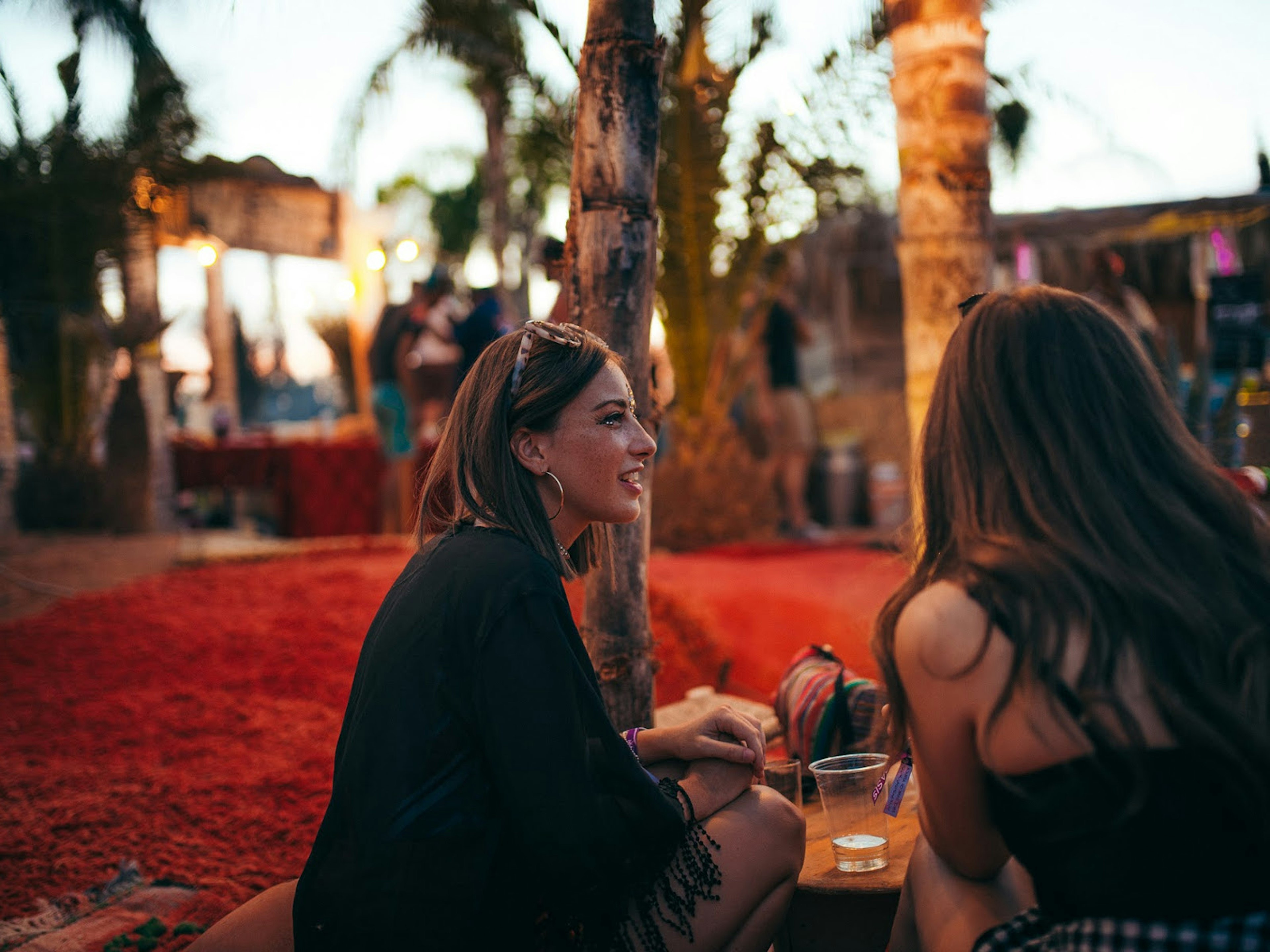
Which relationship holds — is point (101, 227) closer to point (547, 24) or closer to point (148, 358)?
point (148, 358)

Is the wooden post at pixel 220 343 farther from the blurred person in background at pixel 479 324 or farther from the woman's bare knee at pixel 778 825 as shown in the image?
the woman's bare knee at pixel 778 825

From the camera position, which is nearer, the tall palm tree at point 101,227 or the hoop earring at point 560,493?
the hoop earring at point 560,493

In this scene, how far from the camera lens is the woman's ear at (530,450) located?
188 cm

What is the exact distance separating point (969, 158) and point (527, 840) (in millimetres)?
3128

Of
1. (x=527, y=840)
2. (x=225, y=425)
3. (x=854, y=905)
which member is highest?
(x=225, y=425)

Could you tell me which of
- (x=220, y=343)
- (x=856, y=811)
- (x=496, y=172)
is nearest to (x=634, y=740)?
(x=856, y=811)

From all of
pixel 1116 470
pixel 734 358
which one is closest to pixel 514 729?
pixel 1116 470

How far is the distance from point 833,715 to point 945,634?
Result: 1193 mm

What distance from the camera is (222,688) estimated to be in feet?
13.5

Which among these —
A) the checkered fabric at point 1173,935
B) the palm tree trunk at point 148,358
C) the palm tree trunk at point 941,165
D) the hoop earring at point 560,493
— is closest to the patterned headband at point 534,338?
the hoop earring at point 560,493

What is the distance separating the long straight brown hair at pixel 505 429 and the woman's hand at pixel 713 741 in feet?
1.24

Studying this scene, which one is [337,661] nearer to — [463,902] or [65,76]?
[463,902]

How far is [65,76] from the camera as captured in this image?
7.99m

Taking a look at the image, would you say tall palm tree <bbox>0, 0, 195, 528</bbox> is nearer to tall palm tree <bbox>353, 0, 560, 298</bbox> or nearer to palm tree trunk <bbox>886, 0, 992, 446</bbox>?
tall palm tree <bbox>353, 0, 560, 298</bbox>
